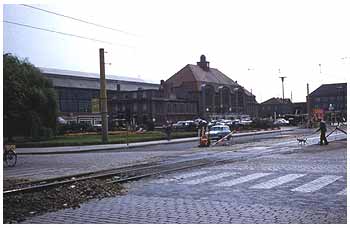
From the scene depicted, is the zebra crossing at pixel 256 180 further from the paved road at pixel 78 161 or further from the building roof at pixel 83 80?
the building roof at pixel 83 80

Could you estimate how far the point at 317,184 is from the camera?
12633mm

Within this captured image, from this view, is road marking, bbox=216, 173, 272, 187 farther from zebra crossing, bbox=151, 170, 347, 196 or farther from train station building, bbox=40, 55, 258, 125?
train station building, bbox=40, 55, 258, 125

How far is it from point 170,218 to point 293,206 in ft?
8.33

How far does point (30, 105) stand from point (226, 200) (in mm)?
42179

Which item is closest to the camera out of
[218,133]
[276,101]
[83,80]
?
[218,133]

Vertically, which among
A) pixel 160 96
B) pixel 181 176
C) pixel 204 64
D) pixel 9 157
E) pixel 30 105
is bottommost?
pixel 181 176

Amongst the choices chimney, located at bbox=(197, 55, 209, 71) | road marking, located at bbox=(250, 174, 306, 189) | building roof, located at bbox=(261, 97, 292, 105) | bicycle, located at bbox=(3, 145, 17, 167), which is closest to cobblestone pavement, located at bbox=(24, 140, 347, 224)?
road marking, located at bbox=(250, 174, 306, 189)

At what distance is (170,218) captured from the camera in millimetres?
8250

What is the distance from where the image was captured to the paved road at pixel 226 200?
8.32m

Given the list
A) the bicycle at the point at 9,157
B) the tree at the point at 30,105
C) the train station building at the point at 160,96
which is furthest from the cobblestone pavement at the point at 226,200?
the train station building at the point at 160,96

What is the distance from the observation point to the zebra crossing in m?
12.3

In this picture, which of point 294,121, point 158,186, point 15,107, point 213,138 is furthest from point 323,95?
point 158,186

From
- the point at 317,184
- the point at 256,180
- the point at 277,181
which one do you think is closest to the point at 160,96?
the point at 256,180

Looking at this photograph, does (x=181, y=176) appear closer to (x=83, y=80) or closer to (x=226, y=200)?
(x=226, y=200)
